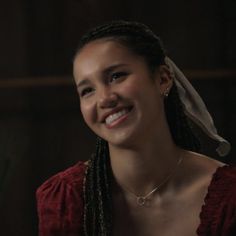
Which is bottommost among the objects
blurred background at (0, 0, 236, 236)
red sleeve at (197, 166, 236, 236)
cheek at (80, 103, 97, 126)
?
red sleeve at (197, 166, 236, 236)

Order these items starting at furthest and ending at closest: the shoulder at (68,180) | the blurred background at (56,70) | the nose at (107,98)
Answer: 1. the blurred background at (56,70)
2. the shoulder at (68,180)
3. the nose at (107,98)

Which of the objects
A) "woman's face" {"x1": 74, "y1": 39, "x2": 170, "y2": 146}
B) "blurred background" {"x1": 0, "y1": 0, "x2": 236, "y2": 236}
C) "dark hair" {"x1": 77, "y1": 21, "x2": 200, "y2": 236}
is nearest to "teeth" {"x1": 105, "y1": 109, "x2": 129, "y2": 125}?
"woman's face" {"x1": 74, "y1": 39, "x2": 170, "y2": 146}

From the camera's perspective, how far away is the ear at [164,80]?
1.04 m

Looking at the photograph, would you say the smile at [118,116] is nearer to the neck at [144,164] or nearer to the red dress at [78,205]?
the neck at [144,164]

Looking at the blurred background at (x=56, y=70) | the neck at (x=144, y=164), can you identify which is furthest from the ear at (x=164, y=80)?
the blurred background at (x=56, y=70)

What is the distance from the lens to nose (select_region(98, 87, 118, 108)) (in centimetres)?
94

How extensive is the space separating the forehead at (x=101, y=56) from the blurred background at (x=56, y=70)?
2.43 ft

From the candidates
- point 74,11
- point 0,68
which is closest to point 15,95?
point 0,68

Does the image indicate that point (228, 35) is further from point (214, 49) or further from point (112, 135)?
point (112, 135)

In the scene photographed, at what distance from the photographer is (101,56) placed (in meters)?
0.97

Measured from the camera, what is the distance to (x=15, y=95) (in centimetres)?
172

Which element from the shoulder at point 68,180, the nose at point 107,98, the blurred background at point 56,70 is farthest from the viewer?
the blurred background at point 56,70

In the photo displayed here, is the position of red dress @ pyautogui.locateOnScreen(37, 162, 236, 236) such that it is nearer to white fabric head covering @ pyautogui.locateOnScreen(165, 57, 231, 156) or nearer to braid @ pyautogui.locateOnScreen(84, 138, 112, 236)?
braid @ pyautogui.locateOnScreen(84, 138, 112, 236)

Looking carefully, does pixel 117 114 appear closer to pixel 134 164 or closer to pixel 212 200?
pixel 134 164
